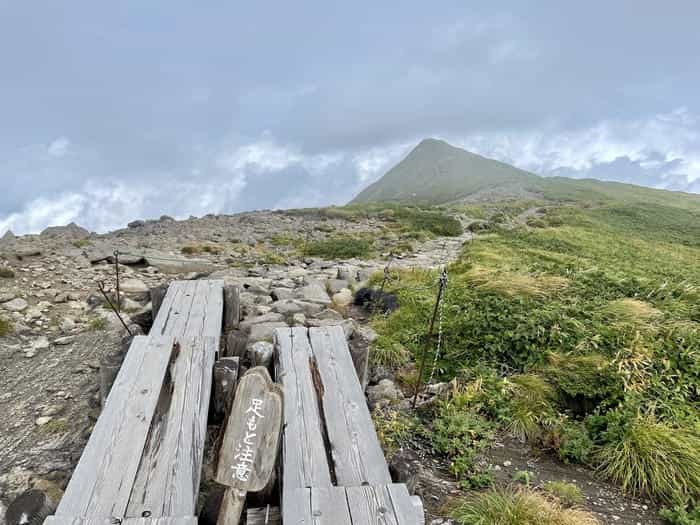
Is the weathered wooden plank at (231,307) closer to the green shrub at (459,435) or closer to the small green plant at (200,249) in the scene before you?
the green shrub at (459,435)

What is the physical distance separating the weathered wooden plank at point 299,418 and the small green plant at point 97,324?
4.42m

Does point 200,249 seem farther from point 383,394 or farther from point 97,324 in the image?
point 383,394

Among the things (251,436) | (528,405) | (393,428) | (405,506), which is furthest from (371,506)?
(528,405)

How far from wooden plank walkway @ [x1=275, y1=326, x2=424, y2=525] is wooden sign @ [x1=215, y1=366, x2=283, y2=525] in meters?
0.44

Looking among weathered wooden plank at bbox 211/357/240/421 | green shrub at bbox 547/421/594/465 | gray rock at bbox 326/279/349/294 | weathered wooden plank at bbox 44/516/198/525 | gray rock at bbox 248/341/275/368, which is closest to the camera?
weathered wooden plank at bbox 44/516/198/525

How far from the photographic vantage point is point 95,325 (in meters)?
7.41

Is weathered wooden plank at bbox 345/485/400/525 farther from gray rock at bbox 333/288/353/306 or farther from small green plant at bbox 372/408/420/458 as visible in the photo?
gray rock at bbox 333/288/353/306

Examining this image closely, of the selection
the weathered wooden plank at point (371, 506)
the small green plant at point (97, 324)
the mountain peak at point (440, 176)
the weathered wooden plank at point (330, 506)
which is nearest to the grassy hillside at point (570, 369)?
the weathered wooden plank at point (371, 506)

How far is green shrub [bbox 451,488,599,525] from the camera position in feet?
11.0

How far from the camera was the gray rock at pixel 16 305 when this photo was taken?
781 centimetres

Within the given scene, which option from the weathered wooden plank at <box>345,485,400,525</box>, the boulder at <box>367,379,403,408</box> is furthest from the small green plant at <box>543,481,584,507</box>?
the weathered wooden plank at <box>345,485,400,525</box>

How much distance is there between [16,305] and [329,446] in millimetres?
7747

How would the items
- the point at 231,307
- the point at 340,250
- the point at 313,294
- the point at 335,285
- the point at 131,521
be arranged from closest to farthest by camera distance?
the point at 131,521, the point at 231,307, the point at 313,294, the point at 335,285, the point at 340,250

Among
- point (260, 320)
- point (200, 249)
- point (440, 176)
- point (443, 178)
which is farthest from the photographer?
point (440, 176)
